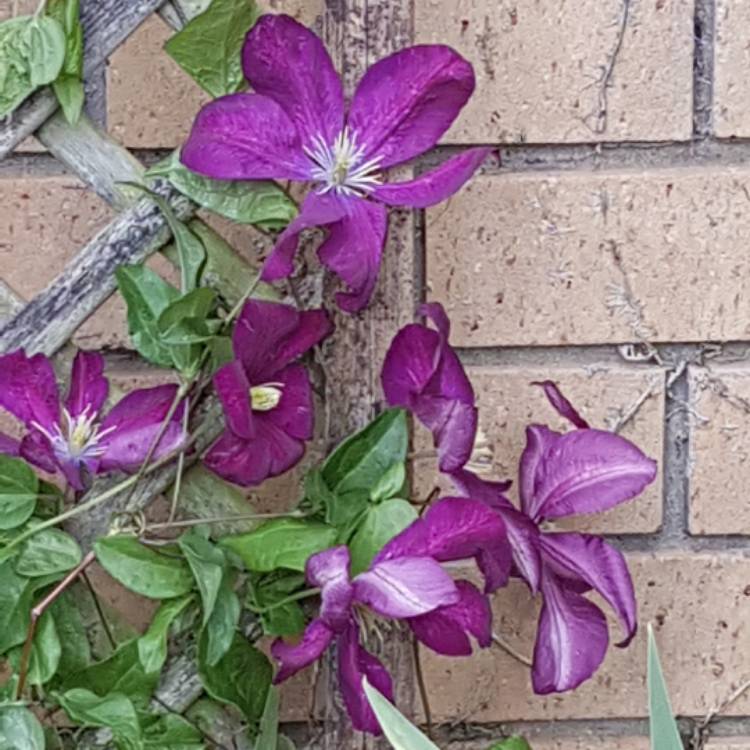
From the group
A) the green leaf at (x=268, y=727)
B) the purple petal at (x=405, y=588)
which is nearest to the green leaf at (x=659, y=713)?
the purple petal at (x=405, y=588)

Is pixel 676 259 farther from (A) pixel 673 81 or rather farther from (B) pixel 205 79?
(B) pixel 205 79

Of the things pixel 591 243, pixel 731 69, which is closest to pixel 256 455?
pixel 591 243

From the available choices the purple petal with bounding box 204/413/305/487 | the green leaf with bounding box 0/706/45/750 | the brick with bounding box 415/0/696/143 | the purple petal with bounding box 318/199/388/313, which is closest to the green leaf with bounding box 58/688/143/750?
the green leaf with bounding box 0/706/45/750

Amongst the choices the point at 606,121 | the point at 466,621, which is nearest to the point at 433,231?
the point at 606,121

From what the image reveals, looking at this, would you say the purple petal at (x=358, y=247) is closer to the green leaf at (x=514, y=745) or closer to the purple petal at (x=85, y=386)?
the purple petal at (x=85, y=386)

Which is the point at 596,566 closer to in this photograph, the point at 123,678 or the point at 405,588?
the point at 405,588

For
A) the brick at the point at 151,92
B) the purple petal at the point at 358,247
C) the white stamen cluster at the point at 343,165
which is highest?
the brick at the point at 151,92
